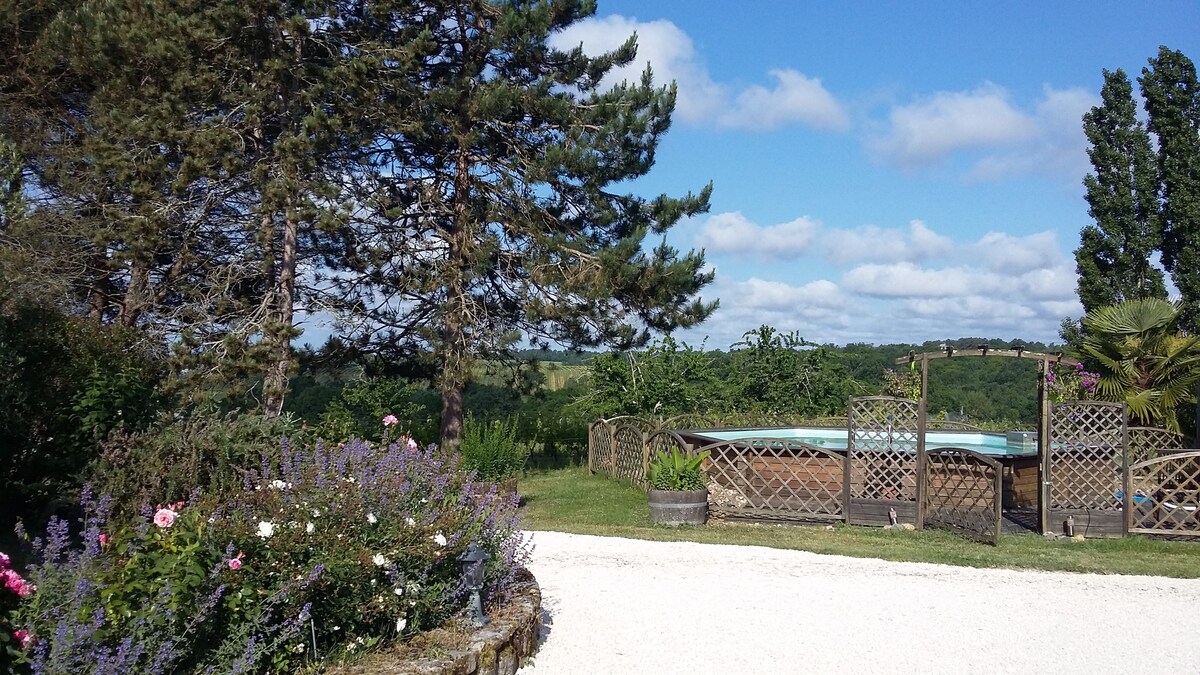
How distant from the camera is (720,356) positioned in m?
18.8

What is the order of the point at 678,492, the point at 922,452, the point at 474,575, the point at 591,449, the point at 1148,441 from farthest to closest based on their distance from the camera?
the point at 591,449 → the point at 1148,441 → the point at 678,492 → the point at 922,452 → the point at 474,575

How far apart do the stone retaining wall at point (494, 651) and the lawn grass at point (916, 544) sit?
3.89m

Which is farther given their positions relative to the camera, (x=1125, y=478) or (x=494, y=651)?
(x=1125, y=478)

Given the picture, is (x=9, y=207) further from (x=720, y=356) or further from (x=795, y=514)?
(x=720, y=356)

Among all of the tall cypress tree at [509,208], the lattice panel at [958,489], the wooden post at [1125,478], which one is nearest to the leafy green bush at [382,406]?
the tall cypress tree at [509,208]

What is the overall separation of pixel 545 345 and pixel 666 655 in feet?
31.0

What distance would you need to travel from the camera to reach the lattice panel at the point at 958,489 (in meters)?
9.44

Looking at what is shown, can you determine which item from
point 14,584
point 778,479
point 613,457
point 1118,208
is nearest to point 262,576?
point 14,584

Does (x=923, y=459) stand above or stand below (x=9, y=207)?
A: below

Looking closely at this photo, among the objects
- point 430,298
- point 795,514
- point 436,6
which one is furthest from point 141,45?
point 795,514

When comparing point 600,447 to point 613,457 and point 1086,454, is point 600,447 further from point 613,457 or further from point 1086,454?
point 1086,454

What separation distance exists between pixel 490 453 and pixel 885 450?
479 cm

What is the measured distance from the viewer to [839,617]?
6.05 metres

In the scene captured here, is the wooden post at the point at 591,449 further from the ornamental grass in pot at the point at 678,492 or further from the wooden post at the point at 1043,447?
the wooden post at the point at 1043,447
